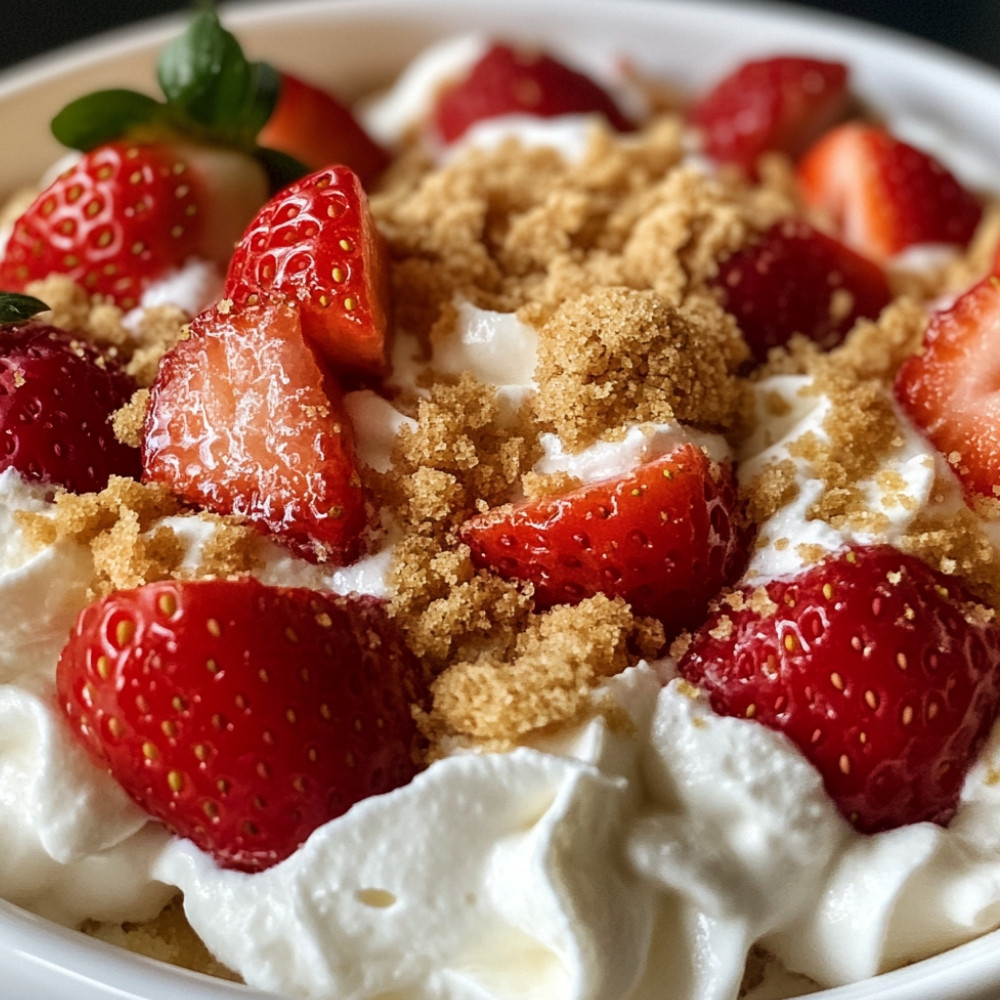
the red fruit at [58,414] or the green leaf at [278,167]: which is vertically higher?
the green leaf at [278,167]

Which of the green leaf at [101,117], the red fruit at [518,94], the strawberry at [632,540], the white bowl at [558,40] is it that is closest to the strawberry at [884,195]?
the white bowl at [558,40]

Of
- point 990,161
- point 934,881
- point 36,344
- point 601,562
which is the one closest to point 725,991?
point 934,881

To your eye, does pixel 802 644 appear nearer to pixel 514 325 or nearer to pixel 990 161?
pixel 514 325

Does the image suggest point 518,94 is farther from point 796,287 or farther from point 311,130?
point 796,287

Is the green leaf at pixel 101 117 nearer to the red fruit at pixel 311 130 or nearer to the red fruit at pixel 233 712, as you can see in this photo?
the red fruit at pixel 311 130

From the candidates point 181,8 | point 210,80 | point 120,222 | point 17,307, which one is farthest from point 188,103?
point 181,8

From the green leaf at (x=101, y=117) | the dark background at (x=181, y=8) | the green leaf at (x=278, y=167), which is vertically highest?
the green leaf at (x=101, y=117)
